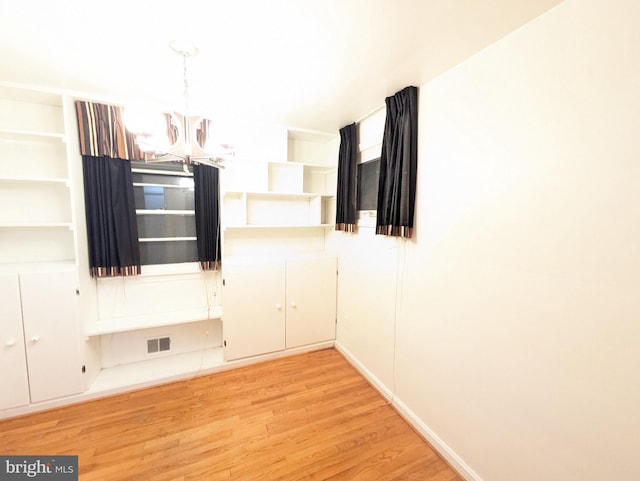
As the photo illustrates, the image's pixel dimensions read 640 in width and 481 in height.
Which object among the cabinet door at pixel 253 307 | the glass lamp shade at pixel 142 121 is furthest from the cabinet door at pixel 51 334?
the glass lamp shade at pixel 142 121

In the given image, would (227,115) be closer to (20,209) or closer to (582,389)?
(20,209)

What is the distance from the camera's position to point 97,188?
7.18 ft

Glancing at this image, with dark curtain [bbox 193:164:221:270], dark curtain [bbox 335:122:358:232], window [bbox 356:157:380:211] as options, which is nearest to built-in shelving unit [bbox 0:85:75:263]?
dark curtain [bbox 193:164:221:270]

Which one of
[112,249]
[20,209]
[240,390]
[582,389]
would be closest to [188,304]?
[112,249]

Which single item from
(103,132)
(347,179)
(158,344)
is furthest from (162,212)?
(347,179)

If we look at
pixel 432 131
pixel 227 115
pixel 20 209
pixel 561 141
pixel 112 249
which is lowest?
pixel 112 249

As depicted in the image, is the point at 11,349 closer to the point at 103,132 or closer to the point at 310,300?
the point at 103,132

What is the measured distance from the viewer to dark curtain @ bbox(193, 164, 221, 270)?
2512 millimetres

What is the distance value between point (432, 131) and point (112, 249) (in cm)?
280

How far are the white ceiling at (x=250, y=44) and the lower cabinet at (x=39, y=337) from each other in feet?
4.85

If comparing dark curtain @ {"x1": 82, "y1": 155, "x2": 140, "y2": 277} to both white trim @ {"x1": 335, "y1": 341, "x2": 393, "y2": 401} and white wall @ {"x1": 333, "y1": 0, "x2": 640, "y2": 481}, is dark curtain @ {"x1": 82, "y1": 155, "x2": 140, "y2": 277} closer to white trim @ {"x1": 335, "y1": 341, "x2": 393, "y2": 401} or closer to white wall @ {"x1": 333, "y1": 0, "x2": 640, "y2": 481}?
white trim @ {"x1": 335, "y1": 341, "x2": 393, "y2": 401}

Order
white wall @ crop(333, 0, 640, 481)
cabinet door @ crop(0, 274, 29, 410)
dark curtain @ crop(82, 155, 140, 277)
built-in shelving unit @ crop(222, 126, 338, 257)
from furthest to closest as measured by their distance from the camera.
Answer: built-in shelving unit @ crop(222, 126, 338, 257)
dark curtain @ crop(82, 155, 140, 277)
cabinet door @ crop(0, 274, 29, 410)
white wall @ crop(333, 0, 640, 481)

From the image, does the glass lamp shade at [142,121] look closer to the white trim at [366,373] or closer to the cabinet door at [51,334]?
the cabinet door at [51,334]

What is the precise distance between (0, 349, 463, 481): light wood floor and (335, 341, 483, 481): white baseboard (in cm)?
4
